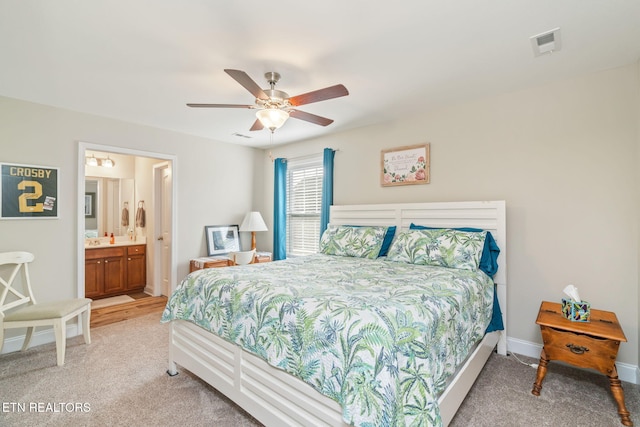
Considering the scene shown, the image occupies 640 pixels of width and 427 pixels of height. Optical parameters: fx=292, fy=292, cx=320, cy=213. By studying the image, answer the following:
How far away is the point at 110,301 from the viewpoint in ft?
15.0

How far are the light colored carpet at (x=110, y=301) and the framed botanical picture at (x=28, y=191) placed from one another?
1789mm

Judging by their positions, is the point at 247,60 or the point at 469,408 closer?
the point at 469,408

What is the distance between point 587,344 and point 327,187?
3.11m

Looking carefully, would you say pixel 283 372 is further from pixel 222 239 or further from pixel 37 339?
pixel 222 239

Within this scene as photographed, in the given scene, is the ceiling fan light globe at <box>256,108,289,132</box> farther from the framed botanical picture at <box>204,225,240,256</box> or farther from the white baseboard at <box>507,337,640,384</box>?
the white baseboard at <box>507,337,640,384</box>

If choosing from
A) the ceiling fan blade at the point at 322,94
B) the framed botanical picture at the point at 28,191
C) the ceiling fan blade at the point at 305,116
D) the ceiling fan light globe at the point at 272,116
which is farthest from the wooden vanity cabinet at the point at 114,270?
the ceiling fan blade at the point at 322,94

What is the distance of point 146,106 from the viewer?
322cm

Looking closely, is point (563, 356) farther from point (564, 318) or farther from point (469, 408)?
point (469, 408)

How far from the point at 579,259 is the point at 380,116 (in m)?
2.43

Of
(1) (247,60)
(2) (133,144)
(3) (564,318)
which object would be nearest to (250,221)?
(2) (133,144)

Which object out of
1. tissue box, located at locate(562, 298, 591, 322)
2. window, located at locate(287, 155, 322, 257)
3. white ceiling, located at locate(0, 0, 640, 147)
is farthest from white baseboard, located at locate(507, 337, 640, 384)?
window, located at locate(287, 155, 322, 257)

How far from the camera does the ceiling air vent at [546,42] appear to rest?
6.40 feet

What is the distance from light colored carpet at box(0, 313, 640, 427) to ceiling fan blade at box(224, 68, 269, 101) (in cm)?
221

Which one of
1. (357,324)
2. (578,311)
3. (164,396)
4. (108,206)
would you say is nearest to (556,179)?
(578,311)
